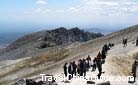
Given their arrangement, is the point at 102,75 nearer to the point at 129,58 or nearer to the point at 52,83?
the point at 52,83

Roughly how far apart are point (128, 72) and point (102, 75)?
24.7 feet

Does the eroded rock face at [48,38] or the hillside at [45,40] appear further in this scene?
the eroded rock face at [48,38]

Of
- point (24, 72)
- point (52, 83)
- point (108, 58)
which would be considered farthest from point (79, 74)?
point (24, 72)

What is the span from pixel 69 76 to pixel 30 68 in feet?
136

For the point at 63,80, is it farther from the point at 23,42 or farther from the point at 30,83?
the point at 23,42

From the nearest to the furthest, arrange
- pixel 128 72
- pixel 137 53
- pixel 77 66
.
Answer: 1. pixel 77 66
2. pixel 128 72
3. pixel 137 53

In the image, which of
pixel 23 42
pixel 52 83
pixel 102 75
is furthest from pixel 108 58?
pixel 23 42

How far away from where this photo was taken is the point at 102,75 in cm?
4094

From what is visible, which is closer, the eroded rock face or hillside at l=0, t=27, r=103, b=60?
hillside at l=0, t=27, r=103, b=60

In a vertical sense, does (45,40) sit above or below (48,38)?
below

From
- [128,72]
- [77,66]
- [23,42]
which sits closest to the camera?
[77,66]

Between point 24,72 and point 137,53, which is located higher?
point 137,53

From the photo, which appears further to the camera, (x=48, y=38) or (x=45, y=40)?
(x=48, y=38)

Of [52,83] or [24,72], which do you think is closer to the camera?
[52,83]
